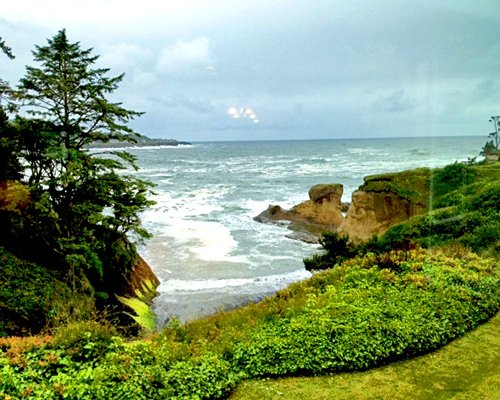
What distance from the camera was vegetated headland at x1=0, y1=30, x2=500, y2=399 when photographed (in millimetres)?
6449

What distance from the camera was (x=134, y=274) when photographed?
19.1m

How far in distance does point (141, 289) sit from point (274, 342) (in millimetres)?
12752

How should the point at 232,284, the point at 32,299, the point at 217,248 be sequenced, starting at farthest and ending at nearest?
1. the point at 217,248
2. the point at 232,284
3. the point at 32,299

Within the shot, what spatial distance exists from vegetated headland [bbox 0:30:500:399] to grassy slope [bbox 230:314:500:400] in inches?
6.9

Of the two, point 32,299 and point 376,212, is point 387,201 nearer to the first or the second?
point 376,212

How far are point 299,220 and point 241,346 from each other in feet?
98.4

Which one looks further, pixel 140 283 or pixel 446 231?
pixel 140 283

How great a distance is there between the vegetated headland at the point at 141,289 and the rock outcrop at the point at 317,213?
1123 centimetres

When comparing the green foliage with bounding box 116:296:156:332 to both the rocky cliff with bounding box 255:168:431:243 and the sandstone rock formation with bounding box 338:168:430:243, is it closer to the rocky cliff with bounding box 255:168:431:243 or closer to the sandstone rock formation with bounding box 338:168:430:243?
the rocky cliff with bounding box 255:168:431:243

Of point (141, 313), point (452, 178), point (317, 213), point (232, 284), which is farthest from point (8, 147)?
point (317, 213)

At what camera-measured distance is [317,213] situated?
1452 inches

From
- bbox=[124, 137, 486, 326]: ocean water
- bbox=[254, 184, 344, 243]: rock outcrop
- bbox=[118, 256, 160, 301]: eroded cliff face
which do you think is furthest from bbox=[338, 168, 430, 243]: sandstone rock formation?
bbox=[118, 256, 160, 301]: eroded cliff face

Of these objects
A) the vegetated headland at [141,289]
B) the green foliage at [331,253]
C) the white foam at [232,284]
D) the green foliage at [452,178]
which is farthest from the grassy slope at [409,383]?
the green foliage at [452,178]

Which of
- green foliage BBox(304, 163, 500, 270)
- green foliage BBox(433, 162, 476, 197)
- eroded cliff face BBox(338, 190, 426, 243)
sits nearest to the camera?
green foliage BBox(304, 163, 500, 270)
